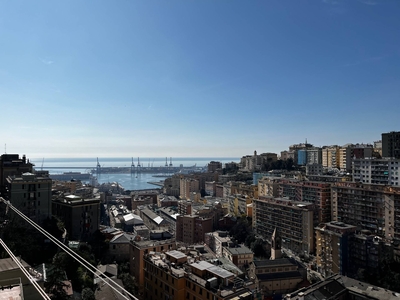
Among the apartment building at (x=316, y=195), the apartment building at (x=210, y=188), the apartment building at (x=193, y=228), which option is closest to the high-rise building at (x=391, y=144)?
the apartment building at (x=316, y=195)

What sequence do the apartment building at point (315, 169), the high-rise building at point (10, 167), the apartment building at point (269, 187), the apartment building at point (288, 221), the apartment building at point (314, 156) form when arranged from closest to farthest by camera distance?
the high-rise building at point (10, 167) → the apartment building at point (288, 221) → the apartment building at point (269, 187) → the apartment building at point (315, 169) → the apartment building at point (314, 156)

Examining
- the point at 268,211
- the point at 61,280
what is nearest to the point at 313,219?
the point at 268,211

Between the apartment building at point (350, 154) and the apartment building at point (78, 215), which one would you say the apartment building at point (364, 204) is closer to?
the apartment building at point (350, 154)

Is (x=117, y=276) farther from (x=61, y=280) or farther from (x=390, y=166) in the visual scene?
(x=390, y=166)

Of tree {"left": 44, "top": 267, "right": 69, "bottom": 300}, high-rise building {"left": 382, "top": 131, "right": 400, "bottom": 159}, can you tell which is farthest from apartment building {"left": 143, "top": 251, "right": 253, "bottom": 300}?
high-rise building {"left": 382, "top": 131, "right": 400, "bottom": 159}

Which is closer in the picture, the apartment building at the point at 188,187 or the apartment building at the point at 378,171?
the apartment building at the point at 378,171

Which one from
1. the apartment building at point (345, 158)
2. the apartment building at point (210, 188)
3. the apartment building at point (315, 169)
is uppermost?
the apartment building at point (345, 158)

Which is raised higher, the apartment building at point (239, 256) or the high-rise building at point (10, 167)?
the high-rise building at point (10, 167)

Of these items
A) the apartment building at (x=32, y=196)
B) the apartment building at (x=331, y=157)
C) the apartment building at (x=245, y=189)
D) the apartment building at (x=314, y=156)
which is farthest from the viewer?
the apartment building at (x=314, y=156)
